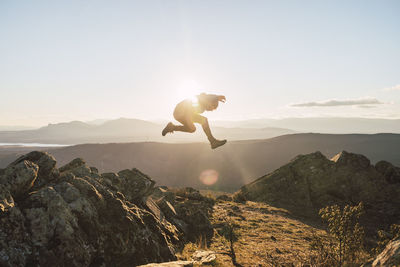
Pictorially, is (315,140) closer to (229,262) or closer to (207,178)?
(207,178)

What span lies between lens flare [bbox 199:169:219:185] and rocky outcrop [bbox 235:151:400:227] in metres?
45.5

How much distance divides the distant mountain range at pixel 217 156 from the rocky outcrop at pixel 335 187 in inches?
1665

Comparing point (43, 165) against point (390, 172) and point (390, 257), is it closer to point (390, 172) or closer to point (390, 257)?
point (390, 257)

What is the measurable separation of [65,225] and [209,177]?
2514 inches

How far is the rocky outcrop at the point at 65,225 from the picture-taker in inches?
132

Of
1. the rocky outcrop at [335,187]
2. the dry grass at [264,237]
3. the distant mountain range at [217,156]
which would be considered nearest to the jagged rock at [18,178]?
the dry grass at [264,237]

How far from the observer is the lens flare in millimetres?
62594

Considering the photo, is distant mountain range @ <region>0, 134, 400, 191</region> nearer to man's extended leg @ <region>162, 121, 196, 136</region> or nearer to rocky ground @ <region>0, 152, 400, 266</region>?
rocky ground @ <region>0, 152, 400, 266</region>

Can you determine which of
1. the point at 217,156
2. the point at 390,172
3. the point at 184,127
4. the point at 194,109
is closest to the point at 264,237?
the point at 184,127

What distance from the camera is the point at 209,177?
66.4 meters

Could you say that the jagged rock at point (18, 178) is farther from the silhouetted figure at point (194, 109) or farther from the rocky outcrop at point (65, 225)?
the silhouetted figure at point (194, 109)

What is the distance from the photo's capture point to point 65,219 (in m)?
3.82

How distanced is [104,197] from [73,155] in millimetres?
111535

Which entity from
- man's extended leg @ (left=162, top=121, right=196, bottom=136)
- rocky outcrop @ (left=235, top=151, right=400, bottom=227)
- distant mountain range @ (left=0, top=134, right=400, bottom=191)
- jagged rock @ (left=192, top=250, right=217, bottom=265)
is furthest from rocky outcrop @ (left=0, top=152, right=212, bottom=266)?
distant mountain range @ (left=0, top=134, right=400, bottom=191)
